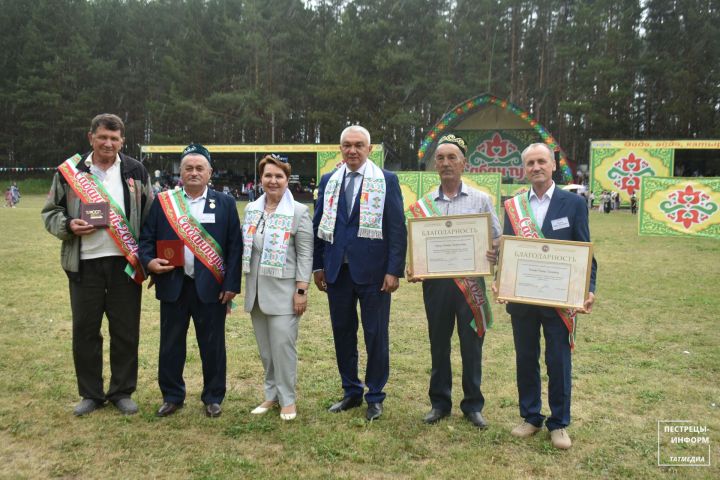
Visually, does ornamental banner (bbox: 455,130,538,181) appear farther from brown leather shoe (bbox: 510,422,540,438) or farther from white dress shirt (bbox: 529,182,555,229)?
brown leather shoe (bbox: 510,422,540,438)

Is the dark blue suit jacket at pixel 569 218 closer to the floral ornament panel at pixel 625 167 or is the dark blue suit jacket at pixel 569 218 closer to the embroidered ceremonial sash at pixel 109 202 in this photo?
the embroidered ceremonial sash at pixel 109 202

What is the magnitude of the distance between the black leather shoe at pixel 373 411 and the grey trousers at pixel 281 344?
0.51 m

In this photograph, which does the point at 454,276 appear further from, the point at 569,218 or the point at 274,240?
the point at 274,240

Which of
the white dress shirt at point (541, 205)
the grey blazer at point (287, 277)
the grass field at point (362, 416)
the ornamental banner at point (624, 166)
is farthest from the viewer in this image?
the ornamental banner at point (624, 166)

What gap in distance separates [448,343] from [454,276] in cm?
53

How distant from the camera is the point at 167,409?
3.92 meters

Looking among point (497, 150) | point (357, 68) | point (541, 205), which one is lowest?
point (541, 205)

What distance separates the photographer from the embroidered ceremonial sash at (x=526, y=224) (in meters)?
3.48

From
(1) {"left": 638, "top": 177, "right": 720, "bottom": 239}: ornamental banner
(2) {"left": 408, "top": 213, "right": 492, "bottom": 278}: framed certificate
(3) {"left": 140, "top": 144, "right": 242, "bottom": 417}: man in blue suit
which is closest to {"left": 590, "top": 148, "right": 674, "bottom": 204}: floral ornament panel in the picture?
(1) {"left": 638, "top": 177, "right": 720, "bottom": 239}: ornamental banner

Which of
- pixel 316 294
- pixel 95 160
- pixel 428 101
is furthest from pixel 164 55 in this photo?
pixel 95 160

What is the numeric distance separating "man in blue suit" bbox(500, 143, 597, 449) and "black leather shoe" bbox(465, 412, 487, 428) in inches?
7.9

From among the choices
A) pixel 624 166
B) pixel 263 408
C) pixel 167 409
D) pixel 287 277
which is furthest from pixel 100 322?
pixel 624 166

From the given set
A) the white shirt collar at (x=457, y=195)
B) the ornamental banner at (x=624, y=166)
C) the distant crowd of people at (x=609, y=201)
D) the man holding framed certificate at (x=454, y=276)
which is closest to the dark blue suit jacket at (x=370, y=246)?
the man holding framed certificate at (x=454, y=276)

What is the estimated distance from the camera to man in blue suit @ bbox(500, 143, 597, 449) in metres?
3.47
